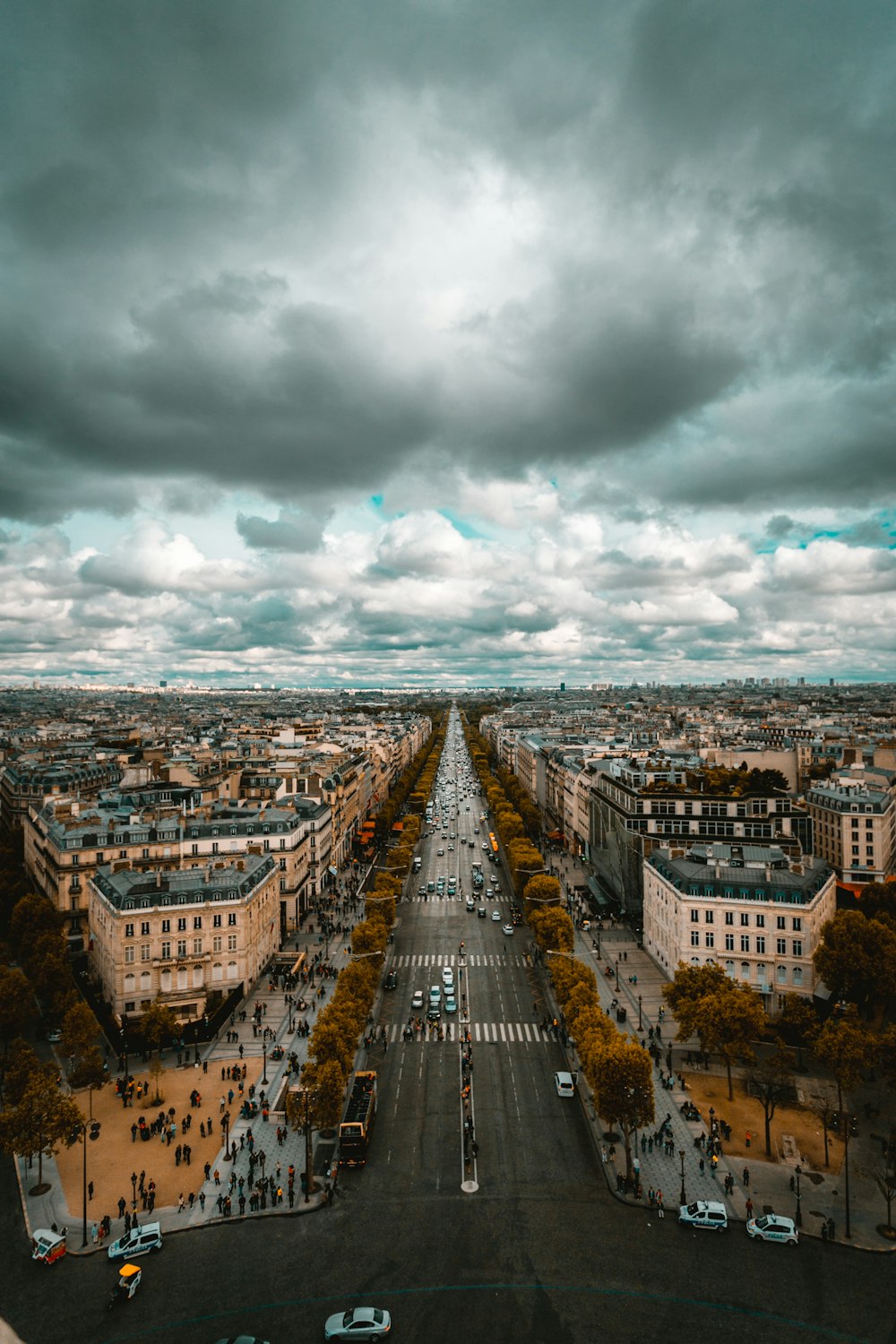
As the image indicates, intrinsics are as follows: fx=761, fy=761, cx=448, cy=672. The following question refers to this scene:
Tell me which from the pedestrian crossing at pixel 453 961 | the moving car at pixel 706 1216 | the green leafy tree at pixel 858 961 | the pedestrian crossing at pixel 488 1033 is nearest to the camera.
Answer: the moving car at pixel 706 1216

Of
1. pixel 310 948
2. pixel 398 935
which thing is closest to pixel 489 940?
pixel 398 935

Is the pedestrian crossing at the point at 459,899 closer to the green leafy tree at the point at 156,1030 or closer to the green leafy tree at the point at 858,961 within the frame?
the green leafy tree at the point at 858,961

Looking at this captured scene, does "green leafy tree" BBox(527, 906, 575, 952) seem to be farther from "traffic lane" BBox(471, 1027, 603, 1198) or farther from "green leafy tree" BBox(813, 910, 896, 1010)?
"green leafy tree" BBox(813, 910, 896, 1010)

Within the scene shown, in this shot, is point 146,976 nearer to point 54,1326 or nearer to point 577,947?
point 54,1326

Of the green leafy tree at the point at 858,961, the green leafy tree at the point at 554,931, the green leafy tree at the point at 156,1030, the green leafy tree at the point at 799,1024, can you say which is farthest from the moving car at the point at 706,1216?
the green leafy tree at the point at 156,1030

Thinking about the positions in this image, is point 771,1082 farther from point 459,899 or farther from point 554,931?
point 459,899
